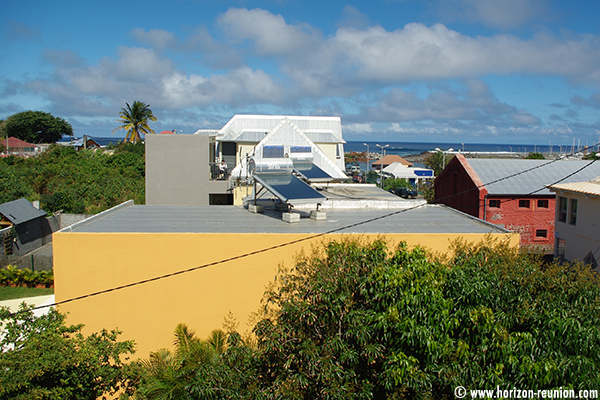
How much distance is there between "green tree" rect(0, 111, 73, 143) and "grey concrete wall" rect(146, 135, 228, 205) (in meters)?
77.1

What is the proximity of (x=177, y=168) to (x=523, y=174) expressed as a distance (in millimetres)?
27049

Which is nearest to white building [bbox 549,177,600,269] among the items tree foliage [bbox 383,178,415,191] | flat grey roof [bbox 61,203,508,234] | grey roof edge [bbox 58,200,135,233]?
flat grey roof [bbox 61,203,508,234]

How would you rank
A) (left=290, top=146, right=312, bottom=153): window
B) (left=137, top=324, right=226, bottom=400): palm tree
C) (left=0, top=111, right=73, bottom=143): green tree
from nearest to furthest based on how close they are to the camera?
(left=137, top=324, right=226, bottom=400): palm tree → (left=290, top=146, right=312, bottom=153): window → (left=0, top=111, right=73, bottom=143): green tree

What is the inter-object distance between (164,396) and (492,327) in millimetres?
7116

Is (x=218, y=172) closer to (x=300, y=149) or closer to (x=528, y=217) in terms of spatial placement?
(x=300, y=149)

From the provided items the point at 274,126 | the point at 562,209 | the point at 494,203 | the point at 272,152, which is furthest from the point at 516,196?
the point at 272,152

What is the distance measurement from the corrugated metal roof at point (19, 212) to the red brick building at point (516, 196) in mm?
31056

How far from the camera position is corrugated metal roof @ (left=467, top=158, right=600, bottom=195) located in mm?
33906

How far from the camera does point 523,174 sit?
3547 cm

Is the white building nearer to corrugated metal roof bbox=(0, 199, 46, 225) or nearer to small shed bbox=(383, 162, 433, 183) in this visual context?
corrugated metal roof bbox=(0, 199, 46, 225)

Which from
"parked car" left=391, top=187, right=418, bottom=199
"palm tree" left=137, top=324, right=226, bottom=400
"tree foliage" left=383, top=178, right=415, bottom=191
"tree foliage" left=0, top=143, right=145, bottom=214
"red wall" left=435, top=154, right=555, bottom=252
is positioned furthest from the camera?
"tree foliage" left=383, top=178, right=415, bottom=191

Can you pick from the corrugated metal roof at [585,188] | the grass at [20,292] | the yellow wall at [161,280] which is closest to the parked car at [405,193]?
the corrugated metal roof at [585,188]

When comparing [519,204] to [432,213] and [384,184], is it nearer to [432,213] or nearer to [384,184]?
[432,213]

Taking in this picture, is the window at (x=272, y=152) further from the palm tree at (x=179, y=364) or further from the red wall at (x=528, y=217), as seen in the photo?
the red wall at (x=528, y=217)
